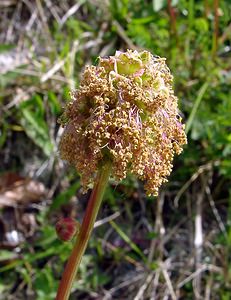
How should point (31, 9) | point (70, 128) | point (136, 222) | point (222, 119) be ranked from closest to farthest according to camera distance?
point (70, 128)
point (222, 119)
point (136, 222)
point (31, 9)

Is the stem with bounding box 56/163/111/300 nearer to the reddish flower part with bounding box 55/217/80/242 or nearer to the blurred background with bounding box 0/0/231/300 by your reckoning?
the reddish flower part with bounding box 55/217/80/242

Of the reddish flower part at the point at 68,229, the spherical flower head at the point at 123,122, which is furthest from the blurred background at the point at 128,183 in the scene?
the spherical flower head at the point at 123,122

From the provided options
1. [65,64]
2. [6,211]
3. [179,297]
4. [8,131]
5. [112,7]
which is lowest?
[179,297]

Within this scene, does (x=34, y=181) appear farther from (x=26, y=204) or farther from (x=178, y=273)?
(x=178, y=273)

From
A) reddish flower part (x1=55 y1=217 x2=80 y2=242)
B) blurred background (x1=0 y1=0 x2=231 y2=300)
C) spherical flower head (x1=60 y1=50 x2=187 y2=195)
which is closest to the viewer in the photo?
spherical flower head (x1=60 y1=50 x2=187 y2=195)

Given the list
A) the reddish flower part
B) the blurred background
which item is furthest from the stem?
the blurred background

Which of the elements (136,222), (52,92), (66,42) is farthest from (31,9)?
(136,222)

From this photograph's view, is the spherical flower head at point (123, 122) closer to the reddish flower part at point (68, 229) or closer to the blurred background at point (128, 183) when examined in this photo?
the reddish flower part at point (68, 229)

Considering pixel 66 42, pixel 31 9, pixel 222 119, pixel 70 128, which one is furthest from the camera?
pixel 31 9
